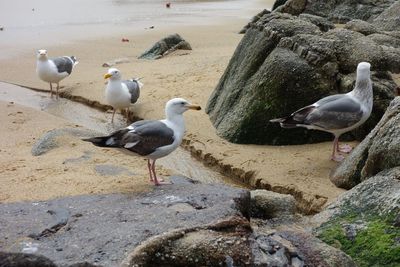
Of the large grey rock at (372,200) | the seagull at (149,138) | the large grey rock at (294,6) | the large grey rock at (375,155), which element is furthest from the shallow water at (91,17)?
the large grey rock at (372,200)

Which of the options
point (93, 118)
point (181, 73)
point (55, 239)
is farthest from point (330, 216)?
point (181, 73)

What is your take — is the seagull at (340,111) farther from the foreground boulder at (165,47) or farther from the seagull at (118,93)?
the foreground boulder at (165,47)

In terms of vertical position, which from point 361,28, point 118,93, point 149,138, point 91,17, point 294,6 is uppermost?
point 361,28

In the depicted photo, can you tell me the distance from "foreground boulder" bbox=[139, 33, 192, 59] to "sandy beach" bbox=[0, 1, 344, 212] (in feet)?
1.12

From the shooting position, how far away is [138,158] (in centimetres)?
698

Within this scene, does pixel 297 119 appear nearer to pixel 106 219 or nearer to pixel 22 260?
pixel 106 219

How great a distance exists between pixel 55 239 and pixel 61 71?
23.3 feet

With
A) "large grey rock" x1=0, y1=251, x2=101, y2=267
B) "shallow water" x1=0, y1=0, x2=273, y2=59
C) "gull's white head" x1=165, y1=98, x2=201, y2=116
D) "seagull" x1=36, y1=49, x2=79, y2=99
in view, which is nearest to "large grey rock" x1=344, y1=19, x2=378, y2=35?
"gull's white head" x1=165, y1=98, x2=201, y2=116

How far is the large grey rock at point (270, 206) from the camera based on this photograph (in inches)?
199

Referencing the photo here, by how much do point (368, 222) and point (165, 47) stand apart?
30.7ft

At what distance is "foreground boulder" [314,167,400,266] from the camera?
4293 mm

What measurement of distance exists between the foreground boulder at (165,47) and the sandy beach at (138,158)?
341mm

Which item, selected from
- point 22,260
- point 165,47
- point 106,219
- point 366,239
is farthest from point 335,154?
point 165,47

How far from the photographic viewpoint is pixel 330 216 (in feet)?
15.9
